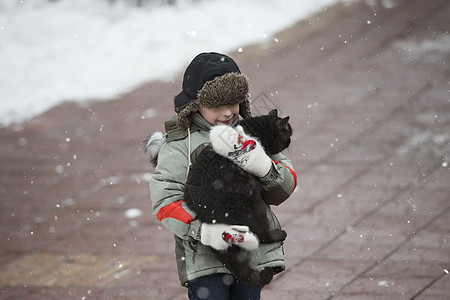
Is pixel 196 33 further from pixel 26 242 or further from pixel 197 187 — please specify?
pixel 197 187

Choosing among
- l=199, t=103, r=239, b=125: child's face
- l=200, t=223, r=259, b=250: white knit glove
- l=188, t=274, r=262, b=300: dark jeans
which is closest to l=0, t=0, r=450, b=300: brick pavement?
l=199, t=103, r=239, b=125: child's face

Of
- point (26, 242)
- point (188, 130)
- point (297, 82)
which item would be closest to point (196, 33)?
point (297, 82)

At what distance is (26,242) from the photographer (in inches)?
212

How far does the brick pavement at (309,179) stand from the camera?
4707 mm

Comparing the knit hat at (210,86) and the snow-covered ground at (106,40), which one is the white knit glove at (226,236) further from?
the snow-covered ground at (106,40)

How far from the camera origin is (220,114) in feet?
9.43

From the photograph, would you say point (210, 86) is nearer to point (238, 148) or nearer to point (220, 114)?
point (220, 114)

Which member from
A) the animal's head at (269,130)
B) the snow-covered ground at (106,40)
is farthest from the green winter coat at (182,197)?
the snow-covered ground at (106,40)

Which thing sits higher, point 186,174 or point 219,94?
point 219,94

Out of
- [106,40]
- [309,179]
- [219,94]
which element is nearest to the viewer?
[219,94]

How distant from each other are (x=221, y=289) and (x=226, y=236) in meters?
0.39

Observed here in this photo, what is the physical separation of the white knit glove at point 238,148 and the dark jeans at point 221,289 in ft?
1.90

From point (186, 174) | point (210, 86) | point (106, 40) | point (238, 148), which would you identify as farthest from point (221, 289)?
point (106, 40)

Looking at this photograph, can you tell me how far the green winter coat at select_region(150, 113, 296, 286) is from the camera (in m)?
2.79
